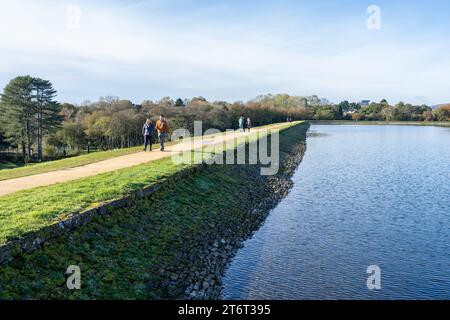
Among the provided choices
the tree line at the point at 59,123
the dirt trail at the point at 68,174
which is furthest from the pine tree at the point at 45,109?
the dirt trail at the point at 68,174

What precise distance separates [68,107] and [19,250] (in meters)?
93.0

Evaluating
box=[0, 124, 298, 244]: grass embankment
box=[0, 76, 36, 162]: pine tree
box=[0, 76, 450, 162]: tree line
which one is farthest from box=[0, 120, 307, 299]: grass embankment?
box=[0, 76, 36, 162]: pine tree

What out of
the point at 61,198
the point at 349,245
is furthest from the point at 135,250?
the point at 349,245

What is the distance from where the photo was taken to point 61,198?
11.1 m

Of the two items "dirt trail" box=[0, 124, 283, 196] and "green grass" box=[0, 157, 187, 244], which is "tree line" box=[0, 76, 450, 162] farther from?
"green grass" box=[0, 157, 187, 244]

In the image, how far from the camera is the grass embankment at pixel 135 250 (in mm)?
7832

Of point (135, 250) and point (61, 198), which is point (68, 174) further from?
point (135, 250)

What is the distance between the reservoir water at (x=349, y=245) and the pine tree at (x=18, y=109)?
51.2 m

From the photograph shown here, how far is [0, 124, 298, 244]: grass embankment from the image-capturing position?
888 centimetres

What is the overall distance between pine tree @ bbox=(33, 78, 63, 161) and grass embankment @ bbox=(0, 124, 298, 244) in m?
53.9

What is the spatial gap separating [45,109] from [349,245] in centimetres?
6153

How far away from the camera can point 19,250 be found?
795cm

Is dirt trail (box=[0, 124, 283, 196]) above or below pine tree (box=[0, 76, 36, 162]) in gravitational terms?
below
